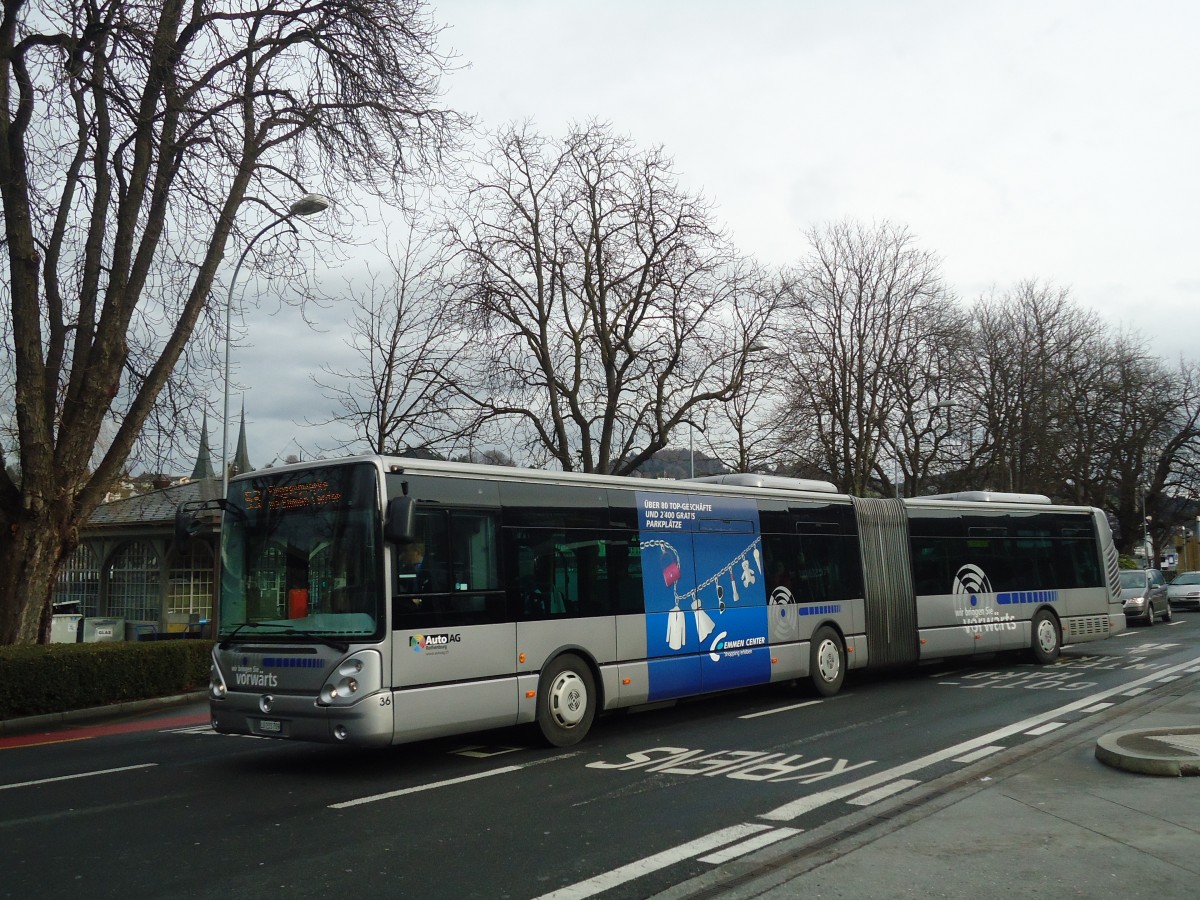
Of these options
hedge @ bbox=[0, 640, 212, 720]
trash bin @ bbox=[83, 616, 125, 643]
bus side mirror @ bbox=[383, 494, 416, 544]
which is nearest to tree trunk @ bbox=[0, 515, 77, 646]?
hedge @ bbox=[0, 640, 212, 720]

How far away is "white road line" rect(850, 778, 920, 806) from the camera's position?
788 centimetres

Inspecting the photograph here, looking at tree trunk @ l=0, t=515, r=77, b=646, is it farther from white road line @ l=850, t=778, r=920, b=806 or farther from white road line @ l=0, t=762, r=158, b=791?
white road line @ l=850, t=778, r=920, b=806

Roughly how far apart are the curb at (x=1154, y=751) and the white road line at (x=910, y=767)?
1.25 metres

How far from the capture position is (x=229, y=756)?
10.8 meters

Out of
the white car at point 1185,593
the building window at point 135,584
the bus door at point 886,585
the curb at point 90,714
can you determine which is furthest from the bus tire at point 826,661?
the white car at point 1185,593

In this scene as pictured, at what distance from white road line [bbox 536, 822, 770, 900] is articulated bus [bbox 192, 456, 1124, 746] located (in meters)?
3.32

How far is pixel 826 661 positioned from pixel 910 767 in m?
5.64

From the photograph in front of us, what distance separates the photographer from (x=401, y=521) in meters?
8.82

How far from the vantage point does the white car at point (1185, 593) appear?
4003cm

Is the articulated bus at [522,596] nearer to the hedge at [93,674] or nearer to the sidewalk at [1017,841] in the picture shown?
the sidewalk at [1017,841]

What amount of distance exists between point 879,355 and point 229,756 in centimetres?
2705

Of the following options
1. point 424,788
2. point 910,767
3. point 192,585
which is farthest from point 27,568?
point 192,585

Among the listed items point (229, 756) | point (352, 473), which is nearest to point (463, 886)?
point (352, 473)

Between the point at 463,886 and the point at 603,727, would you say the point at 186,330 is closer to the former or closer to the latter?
the point at 603,727
